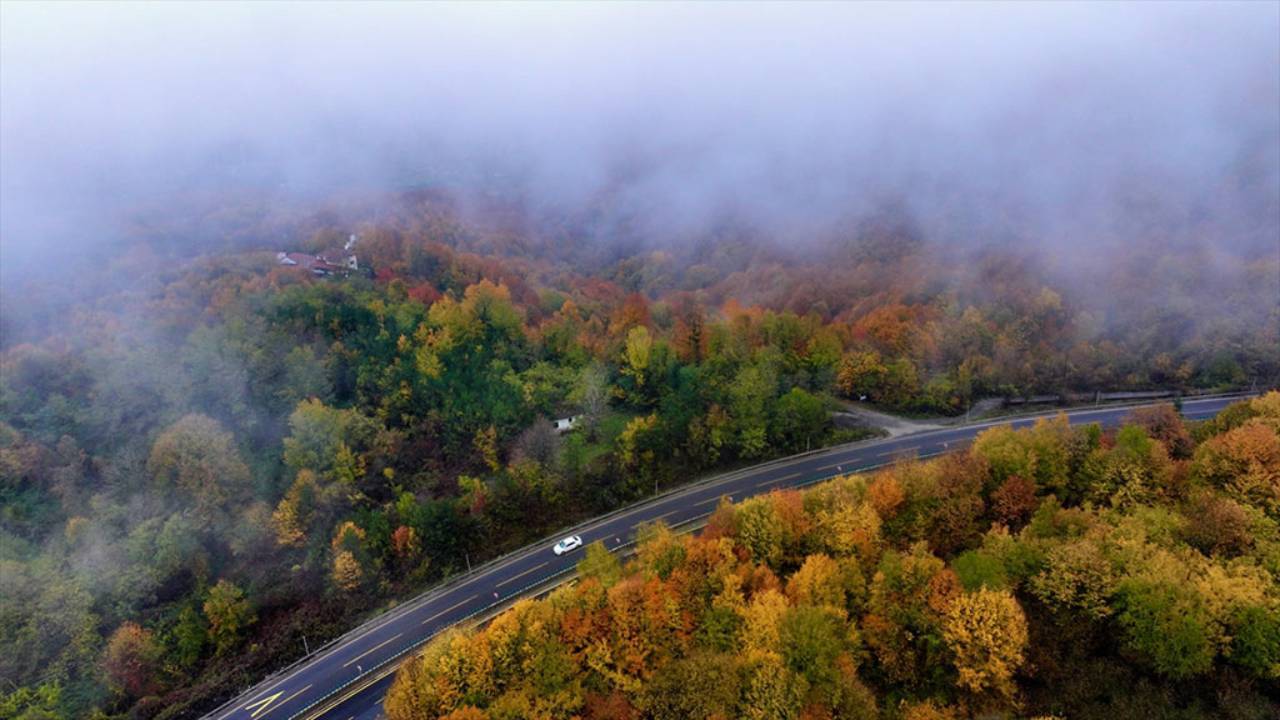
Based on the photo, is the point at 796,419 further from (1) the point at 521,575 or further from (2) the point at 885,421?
(1) the point at 521,575

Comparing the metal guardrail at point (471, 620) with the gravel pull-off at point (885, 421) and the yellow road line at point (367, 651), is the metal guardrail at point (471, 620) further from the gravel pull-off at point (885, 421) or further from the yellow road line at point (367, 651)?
the gravel pull-off at point (885, 421)

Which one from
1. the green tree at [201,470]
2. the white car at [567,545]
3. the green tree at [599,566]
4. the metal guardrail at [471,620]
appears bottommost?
the metal guardrail at [471,620]

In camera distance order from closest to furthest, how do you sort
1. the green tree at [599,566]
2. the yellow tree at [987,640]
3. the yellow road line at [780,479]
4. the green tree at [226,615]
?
the yellow tree at [987,640]
the green tree at [599,566]
the green tree at [226,615]
the yellow road line at [780,479]

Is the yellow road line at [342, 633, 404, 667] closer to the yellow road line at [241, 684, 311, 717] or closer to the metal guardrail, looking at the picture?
the metal guardrail

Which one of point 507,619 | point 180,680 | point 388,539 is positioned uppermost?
point 507,619

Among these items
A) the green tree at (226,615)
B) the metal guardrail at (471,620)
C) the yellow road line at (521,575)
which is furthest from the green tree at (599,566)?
the green tree at (226,615)

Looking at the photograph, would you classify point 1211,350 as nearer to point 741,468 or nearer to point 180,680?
point 741,468

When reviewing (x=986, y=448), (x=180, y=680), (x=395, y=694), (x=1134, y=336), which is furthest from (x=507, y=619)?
(x=1134, y=336)
